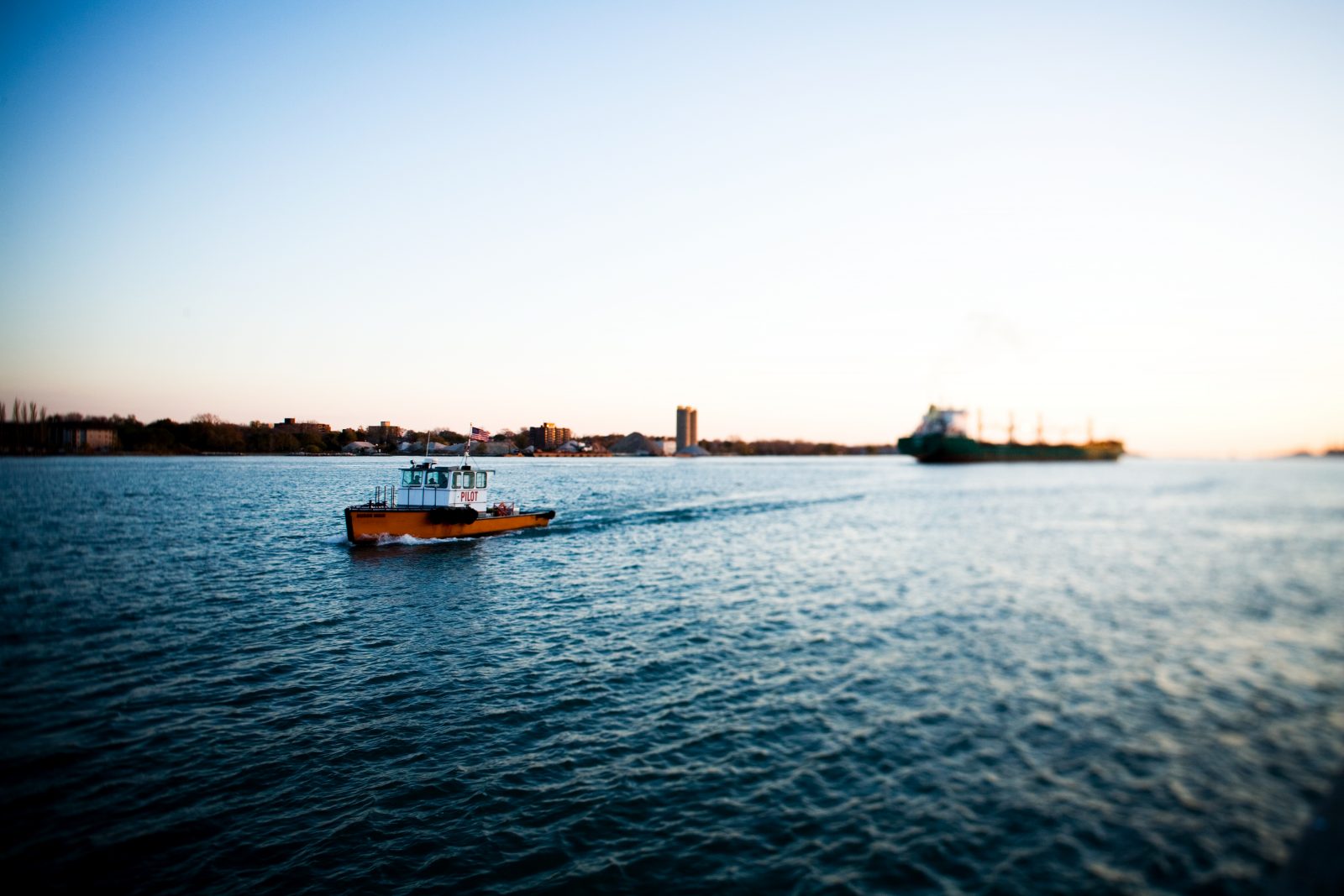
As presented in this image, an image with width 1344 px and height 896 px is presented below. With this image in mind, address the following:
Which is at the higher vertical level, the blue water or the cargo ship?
the cargo ship

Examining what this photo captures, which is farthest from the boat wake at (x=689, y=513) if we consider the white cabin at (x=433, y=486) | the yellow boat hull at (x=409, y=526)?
the white cabin at (x=433, y=486)

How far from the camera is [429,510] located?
1522 inches

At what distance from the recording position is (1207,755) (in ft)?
37.9

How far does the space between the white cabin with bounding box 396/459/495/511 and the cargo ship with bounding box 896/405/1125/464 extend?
140060mm

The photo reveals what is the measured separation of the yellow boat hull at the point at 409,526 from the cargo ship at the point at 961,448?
138 m

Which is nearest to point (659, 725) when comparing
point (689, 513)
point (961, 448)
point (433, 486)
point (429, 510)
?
point (429, 510)

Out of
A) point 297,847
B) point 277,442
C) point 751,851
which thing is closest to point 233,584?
point 297,847

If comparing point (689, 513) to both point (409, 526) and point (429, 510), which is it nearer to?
point (429, 510)

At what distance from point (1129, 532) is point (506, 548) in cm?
4383

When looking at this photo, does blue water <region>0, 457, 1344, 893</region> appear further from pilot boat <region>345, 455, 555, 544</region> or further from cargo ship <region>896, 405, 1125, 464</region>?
cargo ship <region>896, 405, 1125, 464</region>

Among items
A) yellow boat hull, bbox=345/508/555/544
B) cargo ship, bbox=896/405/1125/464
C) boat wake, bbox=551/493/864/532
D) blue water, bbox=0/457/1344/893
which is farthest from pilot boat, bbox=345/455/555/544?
cargo ship, bbox=896/405/1125/464

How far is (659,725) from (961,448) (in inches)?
6370

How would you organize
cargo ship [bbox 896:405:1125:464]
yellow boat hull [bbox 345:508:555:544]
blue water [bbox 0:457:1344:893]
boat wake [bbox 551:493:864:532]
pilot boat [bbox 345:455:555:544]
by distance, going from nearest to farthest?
blue water [bbox 0:457:1344:893]
yellow boat hull [bbox 345:508:555:544]
pilot boat [bbox 345:455:555:544]
boat wake [bbox 551:493:864:532]
cargo ship [bbox 896:405:1125:464]

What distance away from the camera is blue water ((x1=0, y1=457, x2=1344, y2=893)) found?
8.91 meters
